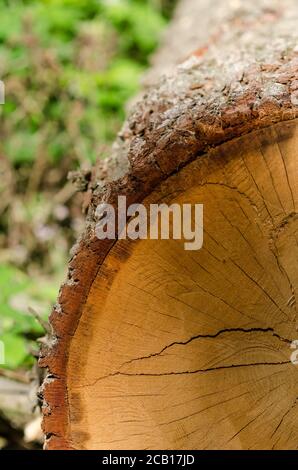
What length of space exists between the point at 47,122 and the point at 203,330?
8.53 feet

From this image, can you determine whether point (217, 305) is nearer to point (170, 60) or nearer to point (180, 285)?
point (180, 285)

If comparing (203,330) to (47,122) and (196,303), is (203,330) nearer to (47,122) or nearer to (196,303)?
(196,303)

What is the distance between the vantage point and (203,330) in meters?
1.53

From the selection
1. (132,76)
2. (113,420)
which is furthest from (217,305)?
(132,76)

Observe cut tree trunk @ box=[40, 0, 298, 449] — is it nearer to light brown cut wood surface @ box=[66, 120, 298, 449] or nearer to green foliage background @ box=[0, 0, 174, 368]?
light brown cut wood surface @ box=[66, 120, 298, 449]

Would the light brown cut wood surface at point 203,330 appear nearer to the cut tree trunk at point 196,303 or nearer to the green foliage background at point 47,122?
the cut tree trunk at point 196,303

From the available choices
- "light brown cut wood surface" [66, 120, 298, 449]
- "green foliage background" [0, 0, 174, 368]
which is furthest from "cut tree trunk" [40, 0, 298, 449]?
"green foliage background" [0, 0, 174, 368]

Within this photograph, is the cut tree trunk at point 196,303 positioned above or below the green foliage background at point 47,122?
below

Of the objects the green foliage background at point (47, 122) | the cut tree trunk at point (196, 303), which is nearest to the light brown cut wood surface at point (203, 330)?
the cut tree trunk at point (196, 303)

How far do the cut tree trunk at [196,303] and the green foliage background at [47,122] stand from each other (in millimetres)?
1768

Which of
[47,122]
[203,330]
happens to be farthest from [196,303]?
[47,122]

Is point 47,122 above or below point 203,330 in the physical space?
above

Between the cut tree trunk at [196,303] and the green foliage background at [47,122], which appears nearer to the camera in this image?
the cut tree trunk at [196,303]

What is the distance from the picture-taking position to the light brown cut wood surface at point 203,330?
1471mm
